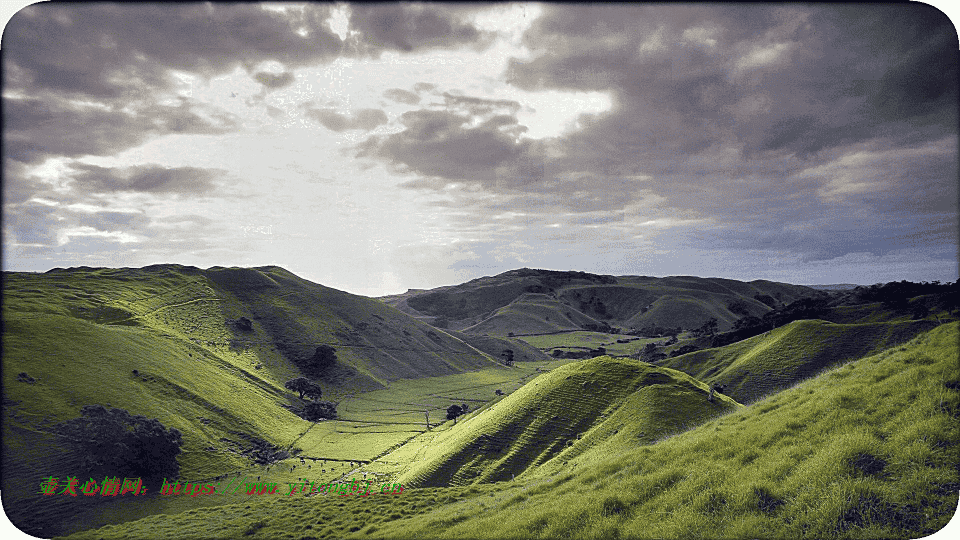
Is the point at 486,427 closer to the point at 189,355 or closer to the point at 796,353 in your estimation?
the point at 796,353

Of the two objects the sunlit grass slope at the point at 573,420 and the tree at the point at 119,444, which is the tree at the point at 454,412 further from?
the tree at the point at 119,444

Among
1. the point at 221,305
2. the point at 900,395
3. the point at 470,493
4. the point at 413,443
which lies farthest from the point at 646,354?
the point at 221,305

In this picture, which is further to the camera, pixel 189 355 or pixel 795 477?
pixel 189 355

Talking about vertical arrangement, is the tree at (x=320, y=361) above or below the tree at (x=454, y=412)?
above

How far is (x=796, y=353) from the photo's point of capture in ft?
245

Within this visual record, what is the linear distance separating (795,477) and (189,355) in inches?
4243

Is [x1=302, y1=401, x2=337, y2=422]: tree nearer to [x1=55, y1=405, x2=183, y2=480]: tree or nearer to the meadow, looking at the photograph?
the meadow

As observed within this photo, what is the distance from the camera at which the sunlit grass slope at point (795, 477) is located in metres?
11.1

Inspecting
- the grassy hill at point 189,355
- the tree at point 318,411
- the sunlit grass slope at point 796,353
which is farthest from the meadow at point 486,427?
the tree at point 318,411

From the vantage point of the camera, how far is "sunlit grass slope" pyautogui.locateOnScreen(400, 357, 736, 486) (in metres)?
39.8

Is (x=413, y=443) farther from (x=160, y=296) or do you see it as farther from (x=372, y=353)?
(x=160, y=296)

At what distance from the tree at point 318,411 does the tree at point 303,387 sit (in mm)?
4817

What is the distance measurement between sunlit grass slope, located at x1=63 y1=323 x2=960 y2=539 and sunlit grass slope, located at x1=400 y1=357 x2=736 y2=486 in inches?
747

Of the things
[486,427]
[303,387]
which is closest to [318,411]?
[303,387]
